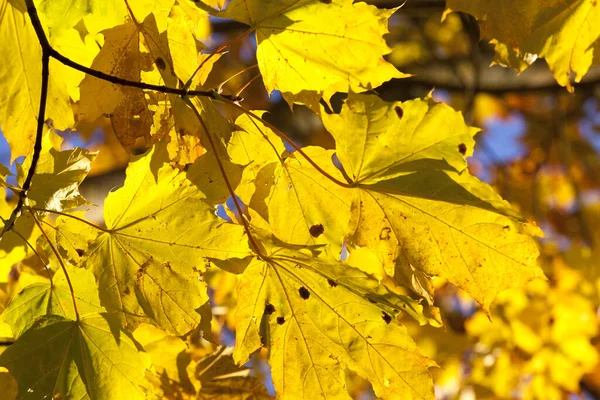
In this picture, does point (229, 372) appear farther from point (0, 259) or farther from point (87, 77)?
point (87, 77)

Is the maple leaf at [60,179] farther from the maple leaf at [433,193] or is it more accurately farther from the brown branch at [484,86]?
the brown branch at [484,86]

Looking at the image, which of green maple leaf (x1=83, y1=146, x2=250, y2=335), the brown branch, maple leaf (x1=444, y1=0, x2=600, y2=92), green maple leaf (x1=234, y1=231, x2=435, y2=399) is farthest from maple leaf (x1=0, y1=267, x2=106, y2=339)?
the brown branch

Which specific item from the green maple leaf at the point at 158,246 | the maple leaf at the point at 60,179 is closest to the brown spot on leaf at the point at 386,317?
the green maple leaf at the point at 158,246

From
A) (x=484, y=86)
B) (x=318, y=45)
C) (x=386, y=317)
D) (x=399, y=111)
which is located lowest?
(x=484, y=86)

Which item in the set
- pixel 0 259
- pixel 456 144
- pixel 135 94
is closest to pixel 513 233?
pixel 456 144

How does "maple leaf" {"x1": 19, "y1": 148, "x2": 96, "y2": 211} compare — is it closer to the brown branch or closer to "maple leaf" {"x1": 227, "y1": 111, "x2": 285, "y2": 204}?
"maple leaf" {"x1": 227, "y1": 111, "x2": 285, "y2": 204}

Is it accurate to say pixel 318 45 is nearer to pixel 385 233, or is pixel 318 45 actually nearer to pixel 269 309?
pixel 385 233

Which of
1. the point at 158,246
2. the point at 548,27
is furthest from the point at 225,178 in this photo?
the point at 548,27
